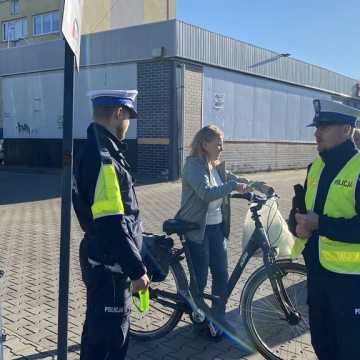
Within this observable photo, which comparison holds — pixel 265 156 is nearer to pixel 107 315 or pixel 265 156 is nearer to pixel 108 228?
pixel 107 315

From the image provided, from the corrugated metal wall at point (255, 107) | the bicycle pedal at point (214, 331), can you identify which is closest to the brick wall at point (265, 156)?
the corrugated metal wall at point (255, 107)

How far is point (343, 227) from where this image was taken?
2713 mm

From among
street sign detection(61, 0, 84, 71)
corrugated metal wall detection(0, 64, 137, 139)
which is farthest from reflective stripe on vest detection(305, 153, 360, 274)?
corrugated metal wall detection(0, 64, 137, 139)

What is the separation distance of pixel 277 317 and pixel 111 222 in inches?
77.6

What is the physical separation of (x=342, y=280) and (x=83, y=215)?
153cm

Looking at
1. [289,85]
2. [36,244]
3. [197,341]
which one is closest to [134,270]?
[197,341]

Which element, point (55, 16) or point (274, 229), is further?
point (55, 16)

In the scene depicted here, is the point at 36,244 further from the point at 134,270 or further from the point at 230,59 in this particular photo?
the point at 230,59

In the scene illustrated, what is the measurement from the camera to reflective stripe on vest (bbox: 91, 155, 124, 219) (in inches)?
102

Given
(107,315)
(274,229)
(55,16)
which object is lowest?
(107,315)

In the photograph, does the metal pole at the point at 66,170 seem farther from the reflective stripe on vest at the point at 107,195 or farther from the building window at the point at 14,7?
the building window at the point at 14,7

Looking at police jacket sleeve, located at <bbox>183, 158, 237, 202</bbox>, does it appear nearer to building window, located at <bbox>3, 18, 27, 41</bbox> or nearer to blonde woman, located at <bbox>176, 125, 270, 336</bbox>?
blonde woman, located at <bbox>176, 125, 270, 336</bbox>

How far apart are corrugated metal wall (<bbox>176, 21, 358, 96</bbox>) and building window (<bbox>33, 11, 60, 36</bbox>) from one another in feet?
92.8

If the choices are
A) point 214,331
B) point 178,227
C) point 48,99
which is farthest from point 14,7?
point 214,331
